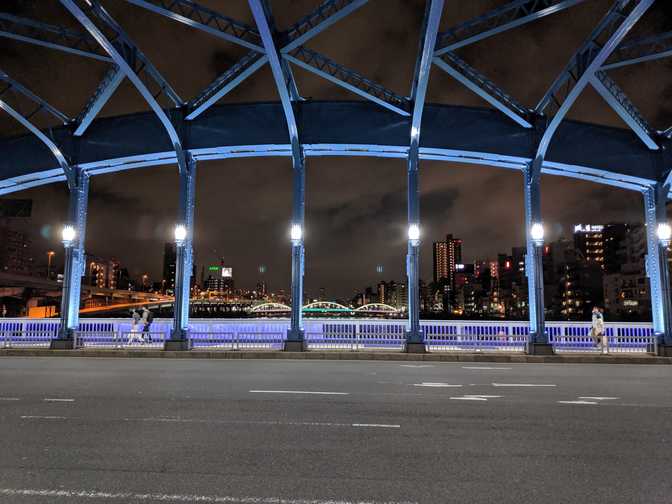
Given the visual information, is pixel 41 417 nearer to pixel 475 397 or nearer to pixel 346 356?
pixel 475 397

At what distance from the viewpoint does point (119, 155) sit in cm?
1894

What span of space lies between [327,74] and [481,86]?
5.53m

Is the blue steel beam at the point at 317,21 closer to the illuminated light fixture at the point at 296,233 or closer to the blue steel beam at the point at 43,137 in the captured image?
the illuminated light fixture at the point at 296,233

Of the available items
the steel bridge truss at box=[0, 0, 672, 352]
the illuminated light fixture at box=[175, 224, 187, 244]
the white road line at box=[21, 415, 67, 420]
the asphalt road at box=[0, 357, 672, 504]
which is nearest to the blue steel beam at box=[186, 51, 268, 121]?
the steel bridge truss at box=[0, 0, 672, 352]

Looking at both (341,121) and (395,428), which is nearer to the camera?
(395,428)

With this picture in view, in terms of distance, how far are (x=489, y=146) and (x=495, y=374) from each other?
9002 millimetres

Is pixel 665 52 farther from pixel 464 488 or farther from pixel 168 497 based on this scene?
pixel 168 497

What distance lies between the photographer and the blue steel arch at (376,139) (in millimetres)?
18109

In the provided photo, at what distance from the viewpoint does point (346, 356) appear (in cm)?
1752

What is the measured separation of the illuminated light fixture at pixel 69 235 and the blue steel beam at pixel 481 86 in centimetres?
1533

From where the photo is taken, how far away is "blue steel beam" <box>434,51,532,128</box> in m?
15.5

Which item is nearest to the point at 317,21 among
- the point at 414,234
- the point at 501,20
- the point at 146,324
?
the point at 501,20

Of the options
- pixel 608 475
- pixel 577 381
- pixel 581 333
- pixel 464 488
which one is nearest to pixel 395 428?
pixel 464 488

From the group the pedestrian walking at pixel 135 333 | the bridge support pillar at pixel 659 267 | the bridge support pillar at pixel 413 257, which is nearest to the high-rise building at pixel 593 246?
the bridge support pillar at pixel 659 267
